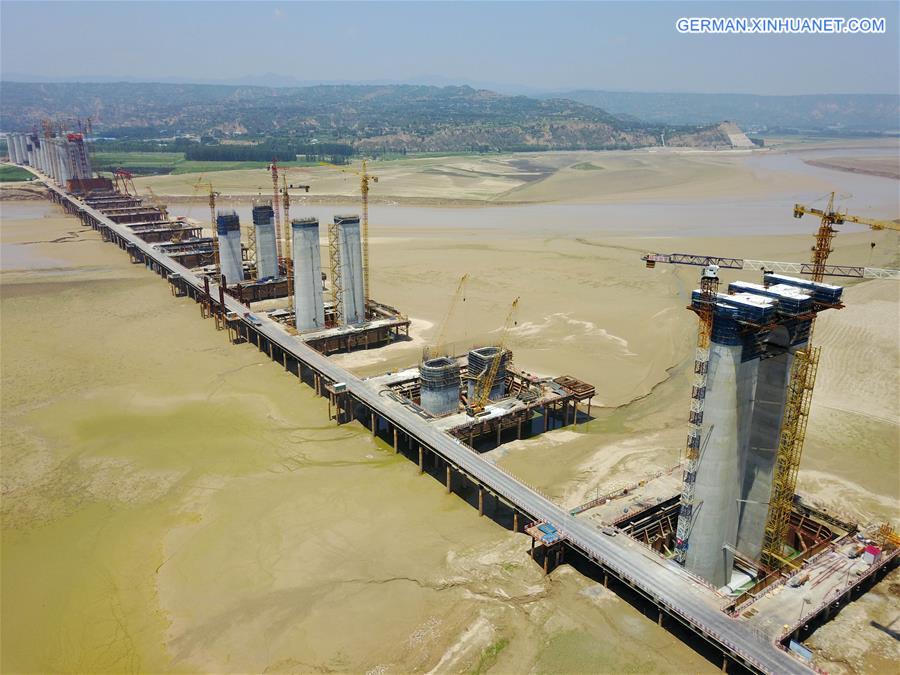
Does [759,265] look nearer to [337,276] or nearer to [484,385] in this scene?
[484,385]

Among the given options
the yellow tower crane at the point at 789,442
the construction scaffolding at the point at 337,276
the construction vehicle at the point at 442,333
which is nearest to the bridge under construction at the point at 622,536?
the yellow tower crane at the point at 789,442

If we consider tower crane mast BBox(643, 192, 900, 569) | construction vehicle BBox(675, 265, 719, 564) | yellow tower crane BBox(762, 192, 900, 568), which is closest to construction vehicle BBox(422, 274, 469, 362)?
construction vehicle BBox(675, 265, 719, 564)

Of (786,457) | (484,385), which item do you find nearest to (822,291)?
(786,457)

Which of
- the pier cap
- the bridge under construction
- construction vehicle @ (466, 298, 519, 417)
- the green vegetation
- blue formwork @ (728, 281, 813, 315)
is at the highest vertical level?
blue formwork @ (728, 281, 813, 315)

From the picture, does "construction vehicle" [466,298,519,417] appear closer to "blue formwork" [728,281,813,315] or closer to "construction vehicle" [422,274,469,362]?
"construction vehicle" [422,274,469,362]

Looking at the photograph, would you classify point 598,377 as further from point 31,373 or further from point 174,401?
point 31,373
